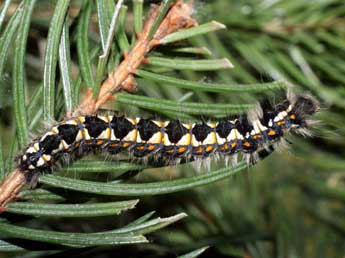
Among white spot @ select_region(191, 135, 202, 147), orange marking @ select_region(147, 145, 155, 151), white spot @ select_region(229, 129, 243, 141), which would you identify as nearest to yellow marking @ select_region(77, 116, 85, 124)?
orange marking @ select_region(147, 145, 155, 151)

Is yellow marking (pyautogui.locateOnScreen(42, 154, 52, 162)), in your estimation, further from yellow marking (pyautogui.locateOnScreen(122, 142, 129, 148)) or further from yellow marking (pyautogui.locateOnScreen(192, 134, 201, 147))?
yellow marking (pyautogui.locateOnScreen(192, 134, 201, 147))

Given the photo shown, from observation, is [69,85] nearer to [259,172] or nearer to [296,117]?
[296,117]

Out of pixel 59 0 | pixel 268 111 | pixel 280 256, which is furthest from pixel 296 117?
pixel 59 0

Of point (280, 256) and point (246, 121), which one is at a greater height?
point (246, 121)

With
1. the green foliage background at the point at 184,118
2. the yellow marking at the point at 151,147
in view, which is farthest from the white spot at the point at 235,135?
the yellow marking at the point at 151,147

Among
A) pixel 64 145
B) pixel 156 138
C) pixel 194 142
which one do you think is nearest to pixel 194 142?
pixel 194 142

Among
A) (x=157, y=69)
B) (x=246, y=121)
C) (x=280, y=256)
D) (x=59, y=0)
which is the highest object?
(x=59, y=0)

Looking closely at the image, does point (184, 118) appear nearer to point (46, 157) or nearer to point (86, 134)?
point (86, 134)
